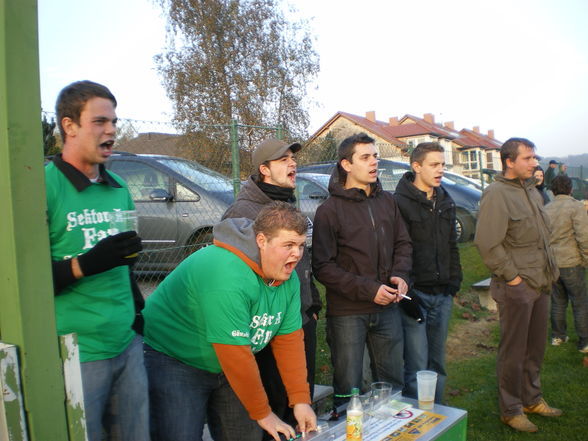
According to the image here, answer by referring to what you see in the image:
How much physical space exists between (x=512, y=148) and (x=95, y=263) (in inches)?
133

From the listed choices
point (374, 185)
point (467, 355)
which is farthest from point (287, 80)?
point (374, 185)

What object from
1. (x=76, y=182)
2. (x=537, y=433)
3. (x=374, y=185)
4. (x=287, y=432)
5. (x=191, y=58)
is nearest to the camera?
(x=76, y=182)

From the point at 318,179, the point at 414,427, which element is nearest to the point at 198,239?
the point at 318,179

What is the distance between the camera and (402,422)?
8.02 feet

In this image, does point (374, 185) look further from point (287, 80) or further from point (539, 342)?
A: point (287, 80)

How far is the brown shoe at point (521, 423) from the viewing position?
4.04 metres

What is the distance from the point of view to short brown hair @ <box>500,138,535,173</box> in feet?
13.5

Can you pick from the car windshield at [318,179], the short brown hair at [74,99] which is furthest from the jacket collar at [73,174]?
the car windshield at [318,179]

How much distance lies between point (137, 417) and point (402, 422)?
3.96 ft

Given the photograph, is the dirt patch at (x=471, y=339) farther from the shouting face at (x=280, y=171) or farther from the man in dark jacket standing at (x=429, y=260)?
the shouting face at (x=280, y=171)

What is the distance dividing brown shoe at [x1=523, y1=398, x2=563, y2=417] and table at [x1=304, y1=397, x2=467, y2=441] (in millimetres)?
2092

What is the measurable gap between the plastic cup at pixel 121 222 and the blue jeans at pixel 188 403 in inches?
29.1


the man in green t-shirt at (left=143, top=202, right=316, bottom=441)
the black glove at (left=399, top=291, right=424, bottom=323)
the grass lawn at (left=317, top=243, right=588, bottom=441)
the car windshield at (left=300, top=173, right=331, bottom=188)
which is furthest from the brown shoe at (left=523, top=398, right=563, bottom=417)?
the car windshield at (left=300, top=173, right=331, bottom=188)

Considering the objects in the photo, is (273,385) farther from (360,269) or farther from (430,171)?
(430,171)
